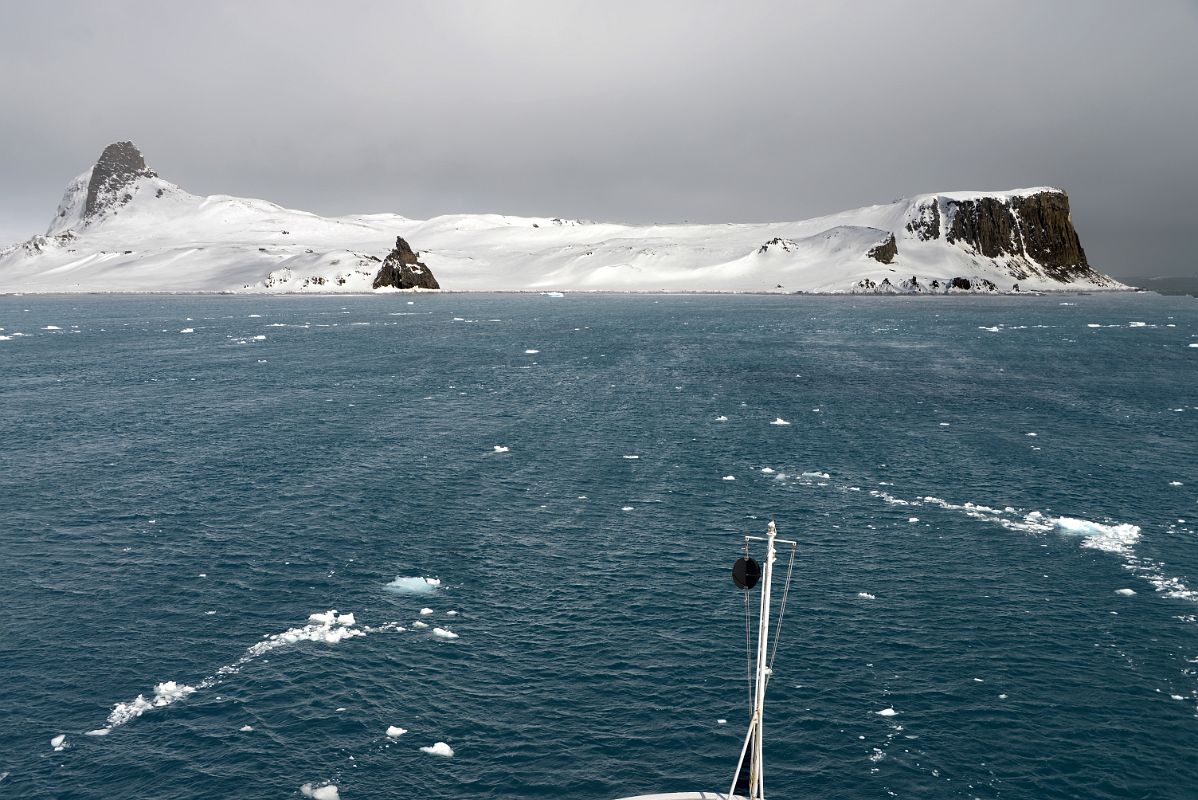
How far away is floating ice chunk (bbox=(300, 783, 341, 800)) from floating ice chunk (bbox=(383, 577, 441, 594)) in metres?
11.6

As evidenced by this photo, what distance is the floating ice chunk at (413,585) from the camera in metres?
32.9

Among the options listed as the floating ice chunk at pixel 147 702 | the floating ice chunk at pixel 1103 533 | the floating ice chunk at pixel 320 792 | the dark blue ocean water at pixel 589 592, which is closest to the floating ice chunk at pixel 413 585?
the dark blue ocean water at pixel 589 592

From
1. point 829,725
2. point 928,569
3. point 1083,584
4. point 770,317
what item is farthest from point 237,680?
point 770,317

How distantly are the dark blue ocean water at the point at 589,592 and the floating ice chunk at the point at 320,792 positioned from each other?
363mm

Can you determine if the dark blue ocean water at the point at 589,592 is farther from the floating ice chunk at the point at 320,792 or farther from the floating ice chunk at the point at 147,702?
the floating ice chunk at the point at 320,792

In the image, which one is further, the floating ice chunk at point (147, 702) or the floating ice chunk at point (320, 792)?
the floating ice chunk at point (147, 702)

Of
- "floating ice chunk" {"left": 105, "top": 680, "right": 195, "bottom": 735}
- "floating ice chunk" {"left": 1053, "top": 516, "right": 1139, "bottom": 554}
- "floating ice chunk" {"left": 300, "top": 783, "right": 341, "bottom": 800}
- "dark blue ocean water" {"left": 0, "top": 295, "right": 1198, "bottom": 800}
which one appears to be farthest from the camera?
"floating ice chunk" {"left": 1053, "top": 516, "right": 1139, "bottom": 554}

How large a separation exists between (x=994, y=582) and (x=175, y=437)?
2074 inches

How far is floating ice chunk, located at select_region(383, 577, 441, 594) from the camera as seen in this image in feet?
108

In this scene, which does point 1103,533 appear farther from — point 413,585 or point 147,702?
point 147,702

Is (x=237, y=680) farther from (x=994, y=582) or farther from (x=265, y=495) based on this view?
(x=994, y=582)

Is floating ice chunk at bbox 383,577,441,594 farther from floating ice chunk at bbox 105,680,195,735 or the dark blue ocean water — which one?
floating ice chunk at bbox 105,680,195,735

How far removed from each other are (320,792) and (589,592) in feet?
45.0

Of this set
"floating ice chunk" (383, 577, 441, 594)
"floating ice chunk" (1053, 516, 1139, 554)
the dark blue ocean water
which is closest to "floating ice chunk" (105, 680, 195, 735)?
the dark blue ocean water
